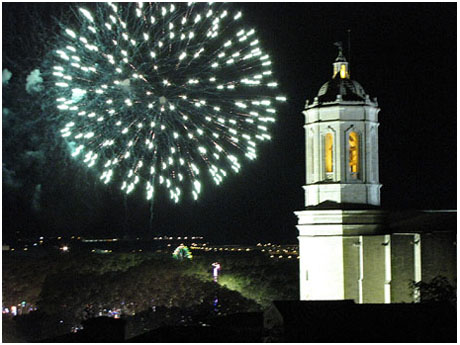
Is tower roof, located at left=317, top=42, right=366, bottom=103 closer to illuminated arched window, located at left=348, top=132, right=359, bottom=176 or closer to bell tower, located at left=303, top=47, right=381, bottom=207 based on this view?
bell tower, located at left=303, top=47, right=381, bottom=207

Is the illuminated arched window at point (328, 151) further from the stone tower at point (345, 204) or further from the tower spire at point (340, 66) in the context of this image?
the tower spire at point (340, 66)

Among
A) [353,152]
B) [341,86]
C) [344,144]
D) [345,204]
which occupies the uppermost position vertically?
[341,86]

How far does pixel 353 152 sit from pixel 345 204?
1960 millimetres

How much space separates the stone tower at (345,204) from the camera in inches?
1304

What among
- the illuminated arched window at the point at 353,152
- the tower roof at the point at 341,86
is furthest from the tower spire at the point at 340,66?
the illuminated arched window at the point at 353,152

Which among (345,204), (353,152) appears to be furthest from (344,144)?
(345,204)

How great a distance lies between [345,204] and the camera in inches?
1314

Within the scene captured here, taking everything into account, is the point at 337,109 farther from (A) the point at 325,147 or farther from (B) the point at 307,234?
(B) the point at 307,234

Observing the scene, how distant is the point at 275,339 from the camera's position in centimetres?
2258

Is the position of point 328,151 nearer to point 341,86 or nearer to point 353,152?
point 353,152

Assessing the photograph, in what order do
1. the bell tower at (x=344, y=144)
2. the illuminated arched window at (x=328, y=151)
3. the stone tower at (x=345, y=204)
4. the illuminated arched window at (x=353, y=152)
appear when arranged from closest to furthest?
the stone tower at (x=345, y=204) < the bell tower at (x=344, y=144) < the illuminated arched window at (x=353, y=152) < the illuminated arched window at (x=328, y=151)

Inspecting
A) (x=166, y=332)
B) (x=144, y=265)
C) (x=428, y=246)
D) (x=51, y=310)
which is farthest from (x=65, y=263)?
(x=166, y=332)

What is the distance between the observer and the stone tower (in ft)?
109

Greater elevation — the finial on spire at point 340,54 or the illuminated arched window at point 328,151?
the finial on spire at point 340,54
